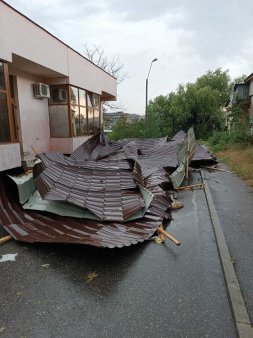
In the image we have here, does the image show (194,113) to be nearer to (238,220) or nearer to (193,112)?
(193,112)

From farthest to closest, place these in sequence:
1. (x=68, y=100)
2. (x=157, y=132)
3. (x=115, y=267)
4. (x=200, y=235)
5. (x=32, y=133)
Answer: (x=157, y=132) < (x=68, y=100) < (x=32, y=133) < (x=200, y=235) < (x=115, y=267)

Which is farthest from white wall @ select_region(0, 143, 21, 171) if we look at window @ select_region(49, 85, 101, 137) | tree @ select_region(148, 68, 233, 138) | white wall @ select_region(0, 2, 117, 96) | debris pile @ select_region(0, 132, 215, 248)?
tree @ select_region(148, 68, 233, 138)

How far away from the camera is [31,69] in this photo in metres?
10.1

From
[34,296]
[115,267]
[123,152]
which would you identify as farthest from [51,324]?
[123,152]

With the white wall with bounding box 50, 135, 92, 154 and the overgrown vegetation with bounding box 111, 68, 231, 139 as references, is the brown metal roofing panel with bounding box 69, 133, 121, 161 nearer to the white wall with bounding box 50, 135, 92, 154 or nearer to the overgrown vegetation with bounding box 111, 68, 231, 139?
the white wall with bounding box 50, 135, 92, 154

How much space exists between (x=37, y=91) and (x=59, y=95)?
1.32 meters

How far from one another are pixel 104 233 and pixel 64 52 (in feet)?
29.8

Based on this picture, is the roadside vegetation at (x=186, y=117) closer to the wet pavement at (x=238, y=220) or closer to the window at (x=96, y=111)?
the window at (x=96, y=111)

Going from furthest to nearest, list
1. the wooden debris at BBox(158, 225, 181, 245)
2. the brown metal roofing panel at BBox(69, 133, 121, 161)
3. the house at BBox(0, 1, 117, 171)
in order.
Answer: the brown metal roofing panel at BBox(69, 133, 121, 161) < the house at BBox(0, 1, 117, 171) < the wooden debris at BBox(158, 225, 181, 245)

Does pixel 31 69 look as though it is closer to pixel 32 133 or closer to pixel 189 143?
pixel 32 133

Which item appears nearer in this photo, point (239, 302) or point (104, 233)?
point (239, 302)

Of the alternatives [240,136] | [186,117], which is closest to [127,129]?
[240,136]

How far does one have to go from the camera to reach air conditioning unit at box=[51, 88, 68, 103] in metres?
12.1

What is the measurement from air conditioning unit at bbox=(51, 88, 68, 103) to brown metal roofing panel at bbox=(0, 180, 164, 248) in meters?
7.46
